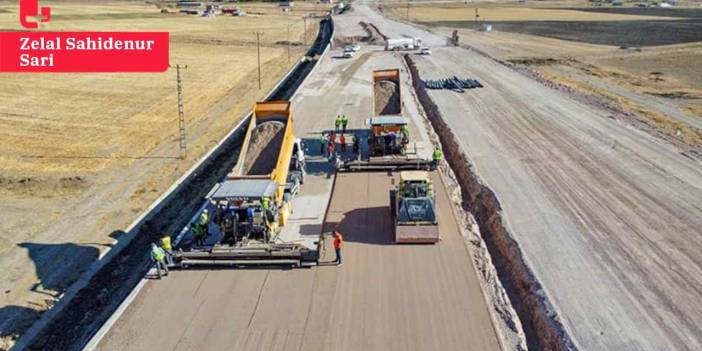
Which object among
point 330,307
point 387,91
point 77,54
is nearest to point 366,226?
point 330,307

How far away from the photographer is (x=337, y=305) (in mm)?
14750

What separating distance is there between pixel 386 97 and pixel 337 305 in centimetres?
1812

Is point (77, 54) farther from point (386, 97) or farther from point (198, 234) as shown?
point (198, 234)

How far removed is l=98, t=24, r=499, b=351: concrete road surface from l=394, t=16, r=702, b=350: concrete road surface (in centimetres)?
267

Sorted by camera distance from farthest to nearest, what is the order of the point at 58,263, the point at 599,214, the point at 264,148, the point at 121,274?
the point at 264,148 < the point at 599,214 < the point at 58,263 < the point at 121,274

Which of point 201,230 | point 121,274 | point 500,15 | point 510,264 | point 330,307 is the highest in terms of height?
point 500,15

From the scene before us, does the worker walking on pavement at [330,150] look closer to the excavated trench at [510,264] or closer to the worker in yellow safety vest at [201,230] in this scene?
the excavated trench at [510,264]

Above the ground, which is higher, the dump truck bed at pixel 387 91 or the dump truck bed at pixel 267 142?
the dump truck bed at pixel 387 91

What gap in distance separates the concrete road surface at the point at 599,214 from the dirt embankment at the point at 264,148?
8607 millimetres

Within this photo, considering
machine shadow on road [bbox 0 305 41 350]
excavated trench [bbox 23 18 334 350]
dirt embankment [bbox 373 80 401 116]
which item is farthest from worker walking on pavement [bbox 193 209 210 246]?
dirt embankment [bbox 373 80 401 116]

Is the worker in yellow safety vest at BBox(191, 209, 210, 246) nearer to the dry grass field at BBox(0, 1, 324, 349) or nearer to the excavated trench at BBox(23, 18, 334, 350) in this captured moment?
the excavated trench at BBox(23, 18, 334, 350)

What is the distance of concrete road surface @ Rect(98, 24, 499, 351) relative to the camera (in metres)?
13.3

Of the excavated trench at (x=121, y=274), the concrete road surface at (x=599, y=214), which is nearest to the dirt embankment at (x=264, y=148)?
the excavated trench at (x=121, y=274)

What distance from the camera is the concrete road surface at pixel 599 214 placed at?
15234mm
